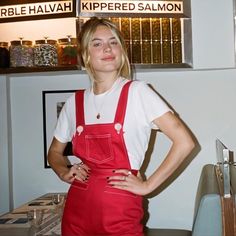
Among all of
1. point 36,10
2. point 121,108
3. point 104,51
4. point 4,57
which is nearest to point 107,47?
point 104,51

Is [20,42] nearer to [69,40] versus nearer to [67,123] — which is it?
[69,40]

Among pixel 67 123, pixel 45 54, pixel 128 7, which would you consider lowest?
pixel 67 123

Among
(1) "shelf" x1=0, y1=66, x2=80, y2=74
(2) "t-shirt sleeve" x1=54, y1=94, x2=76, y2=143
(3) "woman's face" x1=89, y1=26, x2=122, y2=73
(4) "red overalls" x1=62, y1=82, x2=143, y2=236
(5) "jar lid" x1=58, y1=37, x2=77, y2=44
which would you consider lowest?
(4) "red overalls" x1=62, y1=82, x2=143, y2=236

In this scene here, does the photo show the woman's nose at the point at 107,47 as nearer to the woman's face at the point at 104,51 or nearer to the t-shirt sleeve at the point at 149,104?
the woman's face at the point at 104,51

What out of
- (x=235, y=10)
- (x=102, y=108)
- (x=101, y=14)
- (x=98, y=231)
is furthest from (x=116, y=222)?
(x=235, y=10)

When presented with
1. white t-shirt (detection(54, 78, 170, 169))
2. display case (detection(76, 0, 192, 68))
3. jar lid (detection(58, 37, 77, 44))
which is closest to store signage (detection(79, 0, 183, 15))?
display case (detection(76, 0, 192, 68))

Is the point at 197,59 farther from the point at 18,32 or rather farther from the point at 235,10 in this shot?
the point at 18,32

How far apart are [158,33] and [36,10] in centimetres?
60

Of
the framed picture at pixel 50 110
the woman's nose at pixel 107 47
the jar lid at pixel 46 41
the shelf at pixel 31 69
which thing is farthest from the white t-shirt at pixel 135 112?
the framed picture at pixel 50 110

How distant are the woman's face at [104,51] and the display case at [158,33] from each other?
2.33 ft

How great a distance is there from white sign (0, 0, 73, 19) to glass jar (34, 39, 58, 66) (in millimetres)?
159

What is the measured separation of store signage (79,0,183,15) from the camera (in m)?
2.01

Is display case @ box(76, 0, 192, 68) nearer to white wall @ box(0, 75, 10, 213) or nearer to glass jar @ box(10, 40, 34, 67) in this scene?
glass jar @ box(10, 40, 34, 67)

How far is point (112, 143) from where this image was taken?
1284 millimetres
